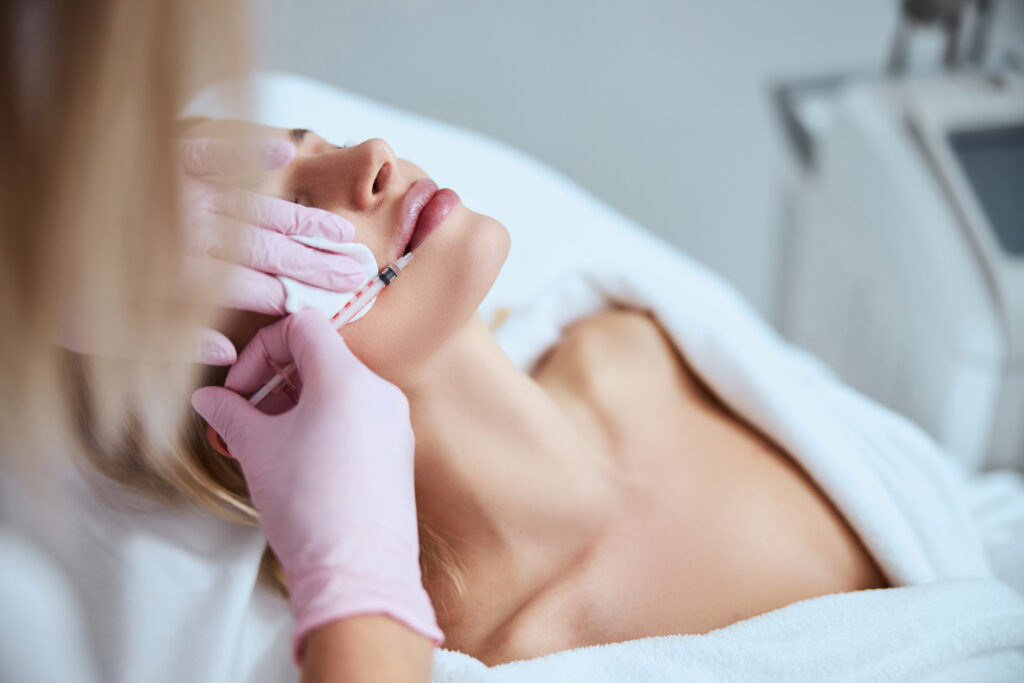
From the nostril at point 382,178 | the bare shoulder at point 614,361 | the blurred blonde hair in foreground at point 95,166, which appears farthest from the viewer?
the bare shoulder at point 614,361

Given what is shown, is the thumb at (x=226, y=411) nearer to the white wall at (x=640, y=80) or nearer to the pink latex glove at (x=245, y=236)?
the pink latex glove at (x=245, y=236)

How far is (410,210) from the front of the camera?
80cm

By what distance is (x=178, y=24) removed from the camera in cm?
62

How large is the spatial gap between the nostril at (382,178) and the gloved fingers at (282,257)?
0.08 meters

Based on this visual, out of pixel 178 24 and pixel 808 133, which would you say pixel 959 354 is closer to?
pixel 808 133

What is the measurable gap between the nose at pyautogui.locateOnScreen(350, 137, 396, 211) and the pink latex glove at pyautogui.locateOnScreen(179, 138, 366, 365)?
3 cm

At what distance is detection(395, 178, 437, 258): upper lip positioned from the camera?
80cm

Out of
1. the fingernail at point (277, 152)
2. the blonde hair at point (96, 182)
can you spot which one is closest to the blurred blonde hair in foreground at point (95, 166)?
the blonde hair at point (96, 182)

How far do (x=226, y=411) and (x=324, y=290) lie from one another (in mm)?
138

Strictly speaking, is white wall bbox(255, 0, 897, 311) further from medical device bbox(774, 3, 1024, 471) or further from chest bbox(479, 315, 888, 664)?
chest bbox(479, 315, 888, 664)

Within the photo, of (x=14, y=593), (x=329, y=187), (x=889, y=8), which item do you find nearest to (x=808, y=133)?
(x=889, y=8)

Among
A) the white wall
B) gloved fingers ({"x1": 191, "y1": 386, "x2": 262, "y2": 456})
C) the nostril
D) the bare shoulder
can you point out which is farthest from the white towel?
the white wall

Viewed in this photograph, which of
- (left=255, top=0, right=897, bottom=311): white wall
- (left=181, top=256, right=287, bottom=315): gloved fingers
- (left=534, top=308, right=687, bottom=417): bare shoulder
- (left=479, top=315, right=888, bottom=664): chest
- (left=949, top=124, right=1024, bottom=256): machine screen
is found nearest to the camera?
(left=181, top=256, right=287, bottom=315): gloved fingers

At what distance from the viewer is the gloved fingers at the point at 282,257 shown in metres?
0.74
